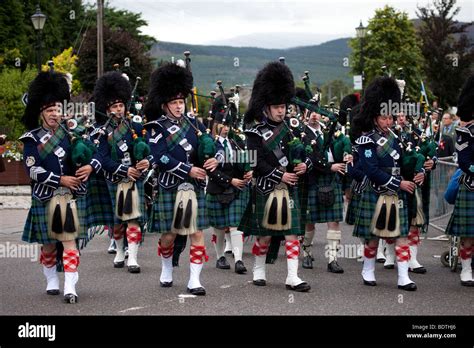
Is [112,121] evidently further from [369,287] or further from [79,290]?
[369,287]

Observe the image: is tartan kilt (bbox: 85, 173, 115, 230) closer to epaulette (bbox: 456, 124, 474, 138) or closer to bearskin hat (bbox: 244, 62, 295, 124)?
bearskin hat (bbox: 244, 62, 295, 124)

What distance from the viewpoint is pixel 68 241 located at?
8094 millimetres

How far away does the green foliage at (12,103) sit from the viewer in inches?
974

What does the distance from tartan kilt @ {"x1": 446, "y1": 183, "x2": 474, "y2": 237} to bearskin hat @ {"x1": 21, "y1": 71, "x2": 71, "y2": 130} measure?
3980 millimetres

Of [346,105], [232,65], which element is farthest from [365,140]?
[232,65]

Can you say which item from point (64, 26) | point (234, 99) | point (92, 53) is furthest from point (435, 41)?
point (234, 99)

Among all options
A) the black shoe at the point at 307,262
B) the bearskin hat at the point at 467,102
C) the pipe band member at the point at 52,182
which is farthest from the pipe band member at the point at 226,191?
the bearskin hat at the point at 467,102

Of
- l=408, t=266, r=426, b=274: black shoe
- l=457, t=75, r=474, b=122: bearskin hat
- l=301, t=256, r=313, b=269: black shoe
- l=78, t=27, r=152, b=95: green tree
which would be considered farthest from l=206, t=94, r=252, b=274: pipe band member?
l=78, t=27, r=152, b=95: green tree

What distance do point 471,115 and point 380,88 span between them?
961 millimetres

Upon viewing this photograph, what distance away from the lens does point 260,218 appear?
8773 millimetres

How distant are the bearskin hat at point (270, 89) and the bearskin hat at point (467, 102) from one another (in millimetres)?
1747

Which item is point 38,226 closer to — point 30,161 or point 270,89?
point 30,161

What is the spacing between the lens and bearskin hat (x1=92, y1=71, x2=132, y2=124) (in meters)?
10.3

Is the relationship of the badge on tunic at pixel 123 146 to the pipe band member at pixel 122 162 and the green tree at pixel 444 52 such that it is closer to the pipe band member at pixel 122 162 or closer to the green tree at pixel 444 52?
the pipe band member at pixel 122 162
